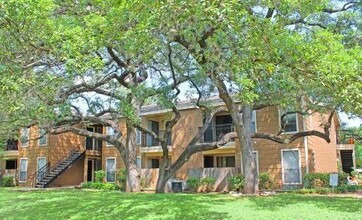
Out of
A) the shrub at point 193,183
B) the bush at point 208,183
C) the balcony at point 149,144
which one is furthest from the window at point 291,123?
the balcony at point 149,144

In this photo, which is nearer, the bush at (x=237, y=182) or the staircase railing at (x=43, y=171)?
the bush at (x=237, y=182)

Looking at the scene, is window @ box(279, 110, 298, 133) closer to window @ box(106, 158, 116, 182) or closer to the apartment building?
the apartment building

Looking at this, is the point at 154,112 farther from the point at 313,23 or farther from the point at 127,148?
the point at 313,23

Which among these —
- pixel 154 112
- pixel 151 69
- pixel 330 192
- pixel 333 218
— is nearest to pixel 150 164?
pixel 154 112

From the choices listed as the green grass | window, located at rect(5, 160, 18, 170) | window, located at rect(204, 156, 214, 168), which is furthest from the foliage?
window, located at rect(5, 160, 18, 170)

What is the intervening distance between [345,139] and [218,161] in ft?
39.4

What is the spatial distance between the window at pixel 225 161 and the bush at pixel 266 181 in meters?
4.78

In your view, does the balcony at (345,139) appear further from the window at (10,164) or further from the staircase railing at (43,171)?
the window at (10,164)

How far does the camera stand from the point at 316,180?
66.9ft

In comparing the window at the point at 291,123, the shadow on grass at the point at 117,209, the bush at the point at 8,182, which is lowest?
the bush at the point at 8,182

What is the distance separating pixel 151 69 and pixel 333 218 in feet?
41.7

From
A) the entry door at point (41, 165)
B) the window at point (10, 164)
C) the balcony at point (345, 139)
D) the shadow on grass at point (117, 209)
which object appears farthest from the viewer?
the window at point (10, 164)

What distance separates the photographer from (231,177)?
71.3 ft

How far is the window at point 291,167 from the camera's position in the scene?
71.4 feet
